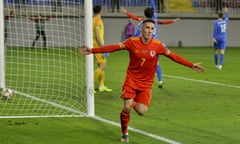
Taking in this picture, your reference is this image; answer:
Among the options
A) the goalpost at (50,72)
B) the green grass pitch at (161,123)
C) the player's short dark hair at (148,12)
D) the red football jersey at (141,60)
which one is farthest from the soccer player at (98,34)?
the red football jersey at (141,60)

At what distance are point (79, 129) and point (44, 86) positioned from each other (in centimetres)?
628

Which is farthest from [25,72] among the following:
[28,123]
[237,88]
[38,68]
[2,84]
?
[28,123]

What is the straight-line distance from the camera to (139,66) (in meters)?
8.46

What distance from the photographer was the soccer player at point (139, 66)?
8.36 metres

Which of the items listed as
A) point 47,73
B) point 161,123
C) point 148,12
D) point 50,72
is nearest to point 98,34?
point 148,12

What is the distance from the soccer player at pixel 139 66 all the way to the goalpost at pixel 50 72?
7.41 ft

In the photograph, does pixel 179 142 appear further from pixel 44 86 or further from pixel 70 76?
pixel 70 76

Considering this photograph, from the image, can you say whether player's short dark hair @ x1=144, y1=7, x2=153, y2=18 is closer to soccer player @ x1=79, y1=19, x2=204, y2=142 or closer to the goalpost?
the goalpost

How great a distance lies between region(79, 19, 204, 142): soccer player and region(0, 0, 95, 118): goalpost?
226 centimetres

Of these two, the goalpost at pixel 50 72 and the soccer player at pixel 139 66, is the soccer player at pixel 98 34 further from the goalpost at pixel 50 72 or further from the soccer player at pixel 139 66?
the soccer player at pixel 139 66

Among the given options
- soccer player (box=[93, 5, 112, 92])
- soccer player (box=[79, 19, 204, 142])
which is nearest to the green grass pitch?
soccer player (box=[79, 19, 204, 142])

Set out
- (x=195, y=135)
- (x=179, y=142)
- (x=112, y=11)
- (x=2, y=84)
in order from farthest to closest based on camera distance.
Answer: (x=112, y=11) → (x=2, y=84) → (x=195, y=135) → (x=179, y=142)

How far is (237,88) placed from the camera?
1549cm

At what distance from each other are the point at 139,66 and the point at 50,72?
1089 cm
